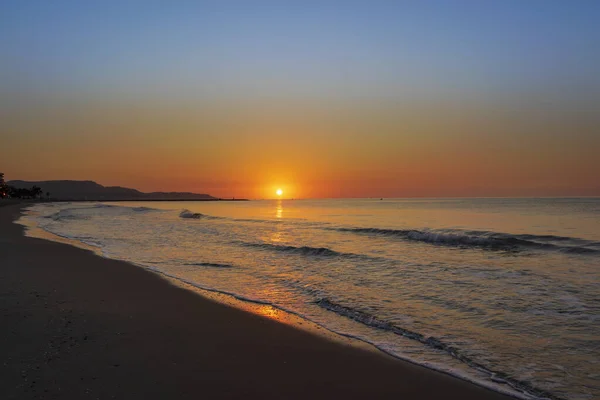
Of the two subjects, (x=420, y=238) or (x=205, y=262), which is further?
(x=420, y=238)

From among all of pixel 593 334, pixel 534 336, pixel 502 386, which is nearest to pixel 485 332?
pixel 534 336

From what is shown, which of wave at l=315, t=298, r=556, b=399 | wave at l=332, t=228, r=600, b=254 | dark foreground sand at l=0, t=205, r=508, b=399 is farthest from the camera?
wave at l=332, t=228, r=600, b=254

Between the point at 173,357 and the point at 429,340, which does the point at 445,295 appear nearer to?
the point at 429,340

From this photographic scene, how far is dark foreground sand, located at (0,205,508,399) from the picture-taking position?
530cm

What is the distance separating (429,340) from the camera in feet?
25.1

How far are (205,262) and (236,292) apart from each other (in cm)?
603

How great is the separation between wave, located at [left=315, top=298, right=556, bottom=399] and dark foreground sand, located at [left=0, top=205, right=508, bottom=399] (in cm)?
53

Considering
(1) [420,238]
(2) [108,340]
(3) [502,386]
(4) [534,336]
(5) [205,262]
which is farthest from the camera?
(1) [420,238]

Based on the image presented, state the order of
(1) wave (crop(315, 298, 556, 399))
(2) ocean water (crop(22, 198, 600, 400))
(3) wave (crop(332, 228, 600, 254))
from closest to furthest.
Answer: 1. (1) wave (crop(315, 298, 556, 399))
2. (2) ocean water (crop(22, 198, 600, 400))
3. (3) wave (crop(332, 228, 600, 254))

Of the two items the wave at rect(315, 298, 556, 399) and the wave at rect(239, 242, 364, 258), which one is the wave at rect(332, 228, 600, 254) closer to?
the wave at rect(239, 242, 364, 258)

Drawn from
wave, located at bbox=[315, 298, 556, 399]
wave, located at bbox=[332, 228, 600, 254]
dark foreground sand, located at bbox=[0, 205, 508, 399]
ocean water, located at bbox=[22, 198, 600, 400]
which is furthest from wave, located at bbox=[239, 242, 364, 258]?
dark foreground sand, located at bbox=[0, 205, 508, 399]

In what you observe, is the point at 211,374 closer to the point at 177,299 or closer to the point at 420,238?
the point at 177,299

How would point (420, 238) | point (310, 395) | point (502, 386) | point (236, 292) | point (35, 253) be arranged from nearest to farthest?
point (310, 395) → point (502, 386) → point (236, 292) → point (35, 253) → point (420, 238)

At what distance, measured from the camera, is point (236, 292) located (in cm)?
1184
